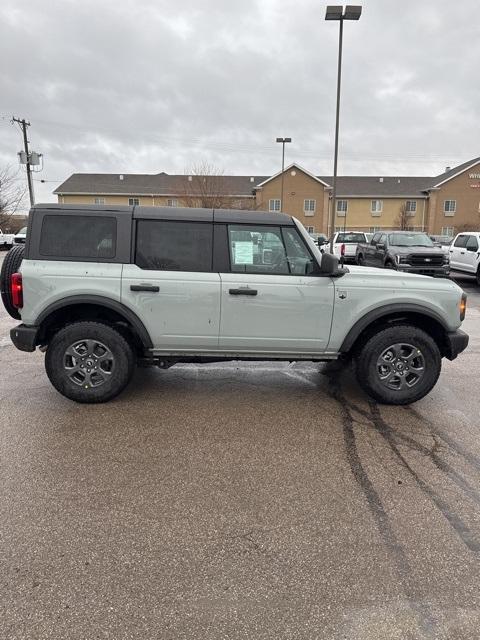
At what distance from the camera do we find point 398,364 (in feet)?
14.9

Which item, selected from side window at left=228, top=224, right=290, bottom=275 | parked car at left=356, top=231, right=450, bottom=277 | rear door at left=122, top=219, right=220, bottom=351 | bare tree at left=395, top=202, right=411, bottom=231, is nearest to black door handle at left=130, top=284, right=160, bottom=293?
rear door at left=122, top=219, right=220, bottom=351

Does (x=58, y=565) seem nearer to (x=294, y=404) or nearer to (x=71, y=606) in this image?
(x=71, y=606)

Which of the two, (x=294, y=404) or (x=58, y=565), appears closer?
(x=58, y=565)

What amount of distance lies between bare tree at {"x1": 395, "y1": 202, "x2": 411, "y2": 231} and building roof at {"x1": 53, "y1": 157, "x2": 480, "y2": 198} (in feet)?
5.92

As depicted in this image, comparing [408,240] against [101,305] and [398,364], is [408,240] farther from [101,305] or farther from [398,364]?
[101,305]

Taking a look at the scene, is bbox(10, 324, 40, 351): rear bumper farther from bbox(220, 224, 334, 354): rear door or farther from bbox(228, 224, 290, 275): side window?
bbox(228, 224, 290, 275): side window

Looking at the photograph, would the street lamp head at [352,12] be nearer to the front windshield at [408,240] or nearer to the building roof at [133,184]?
the front windshield at [408,240]

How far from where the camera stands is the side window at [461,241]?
16.1 meters

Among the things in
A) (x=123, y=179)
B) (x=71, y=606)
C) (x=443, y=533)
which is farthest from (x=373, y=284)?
(x=123, y=179)

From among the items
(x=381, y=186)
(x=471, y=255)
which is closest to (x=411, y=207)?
(x=381, y=186)

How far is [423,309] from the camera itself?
4.46m

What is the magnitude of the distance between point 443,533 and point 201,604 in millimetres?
1449

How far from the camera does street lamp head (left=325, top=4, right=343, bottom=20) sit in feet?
49.5

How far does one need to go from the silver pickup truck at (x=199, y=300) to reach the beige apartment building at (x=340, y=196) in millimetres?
46481
